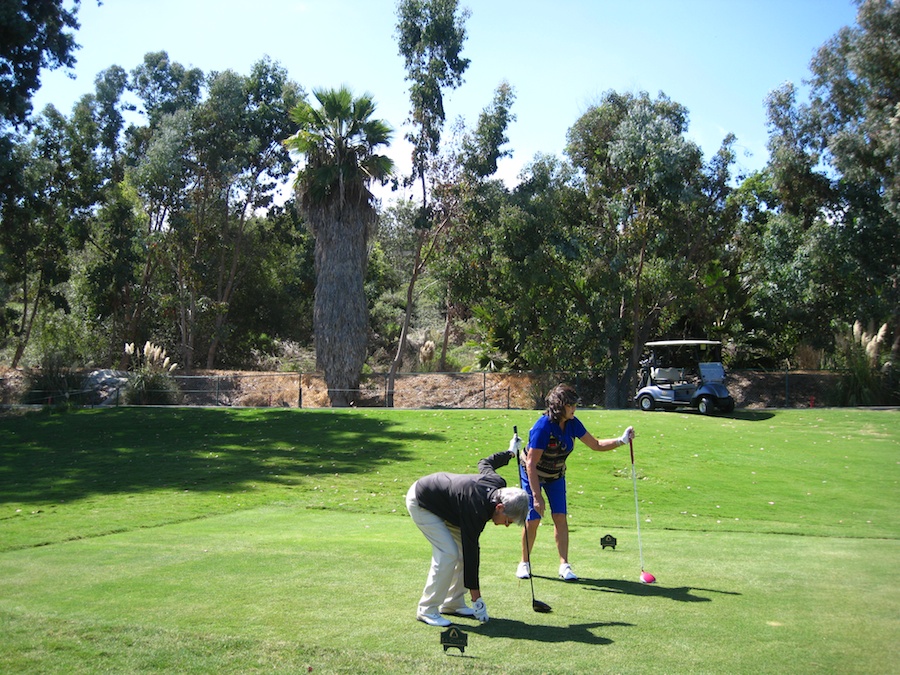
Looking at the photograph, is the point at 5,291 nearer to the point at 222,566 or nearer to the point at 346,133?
the point at 346,133

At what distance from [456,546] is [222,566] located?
9.82 feet

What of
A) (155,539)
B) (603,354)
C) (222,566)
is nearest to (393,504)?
(155,539)

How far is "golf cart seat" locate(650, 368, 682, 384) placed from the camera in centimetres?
2770

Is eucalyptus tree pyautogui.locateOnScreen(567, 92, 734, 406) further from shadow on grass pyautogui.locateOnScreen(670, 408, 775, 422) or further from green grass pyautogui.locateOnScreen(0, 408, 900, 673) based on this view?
green grass pyautogui.locateOnScreen(0, 408, 900, 673)

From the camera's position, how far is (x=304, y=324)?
153 ft

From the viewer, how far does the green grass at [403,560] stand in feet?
18.7

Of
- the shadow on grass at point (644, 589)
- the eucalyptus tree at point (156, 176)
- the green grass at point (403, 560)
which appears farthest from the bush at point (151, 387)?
the shadow on grass at point (644, 589)

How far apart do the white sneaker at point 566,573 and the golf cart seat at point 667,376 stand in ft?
67.7

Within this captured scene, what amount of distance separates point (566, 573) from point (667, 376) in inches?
827

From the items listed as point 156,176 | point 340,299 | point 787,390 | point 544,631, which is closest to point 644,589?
point 544,631

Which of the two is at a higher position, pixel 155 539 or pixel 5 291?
pixel 5 291

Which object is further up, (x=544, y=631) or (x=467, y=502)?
(x=467, y=502)

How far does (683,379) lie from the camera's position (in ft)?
90.6

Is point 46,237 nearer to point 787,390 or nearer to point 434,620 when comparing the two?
point 787,390
